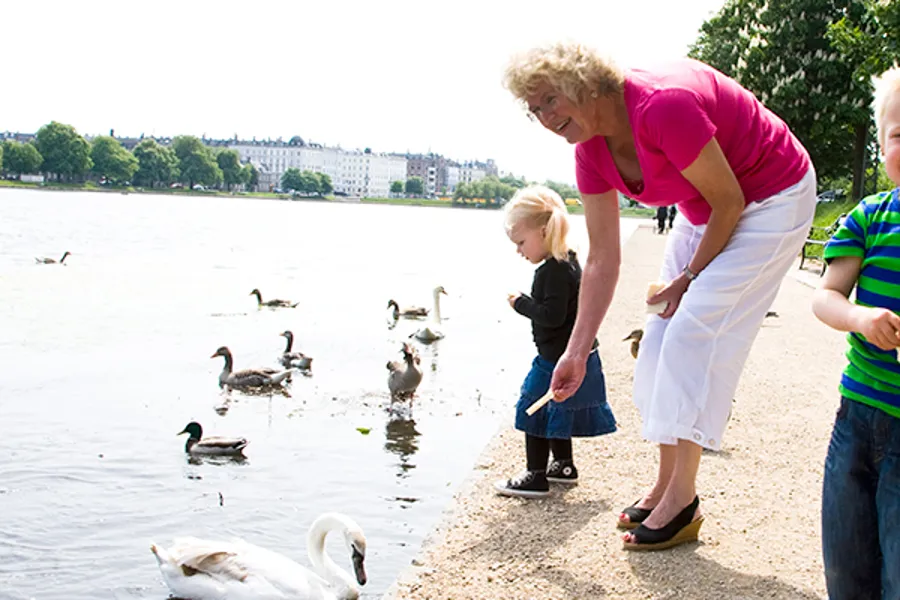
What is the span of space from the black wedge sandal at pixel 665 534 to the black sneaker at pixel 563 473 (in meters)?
1.17

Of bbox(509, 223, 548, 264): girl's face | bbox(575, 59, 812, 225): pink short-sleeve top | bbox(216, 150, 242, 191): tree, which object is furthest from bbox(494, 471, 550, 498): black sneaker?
bbox(216, 150, 242, 191): tree

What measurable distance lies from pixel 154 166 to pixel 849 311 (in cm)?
16737

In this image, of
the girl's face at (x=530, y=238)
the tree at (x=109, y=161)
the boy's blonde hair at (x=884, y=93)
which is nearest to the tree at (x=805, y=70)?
the girl's face at (x=530, y=238)

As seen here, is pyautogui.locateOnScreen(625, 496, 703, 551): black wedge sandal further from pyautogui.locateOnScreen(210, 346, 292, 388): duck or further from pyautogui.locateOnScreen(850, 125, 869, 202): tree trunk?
pyautogui.locateOnScreen(850, 125, 869, 202): tree trunk

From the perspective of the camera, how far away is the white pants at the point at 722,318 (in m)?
4.01

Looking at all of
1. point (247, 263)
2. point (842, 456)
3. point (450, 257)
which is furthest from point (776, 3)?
point (842, 456)

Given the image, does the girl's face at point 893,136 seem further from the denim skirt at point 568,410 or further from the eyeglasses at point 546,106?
the denim skirt at point 568,410

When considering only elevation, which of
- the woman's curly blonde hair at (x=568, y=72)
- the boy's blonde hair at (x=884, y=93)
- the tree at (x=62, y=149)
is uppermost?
the tree at (x=62, y=149)

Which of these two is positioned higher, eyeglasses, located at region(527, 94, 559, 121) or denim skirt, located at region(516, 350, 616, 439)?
eyeglasses, located at region(527, 94, 559, 121)

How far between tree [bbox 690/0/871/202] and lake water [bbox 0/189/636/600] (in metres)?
19.9

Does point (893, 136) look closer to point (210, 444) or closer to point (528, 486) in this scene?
point (528, 486)

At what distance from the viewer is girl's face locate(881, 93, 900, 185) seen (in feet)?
9.17

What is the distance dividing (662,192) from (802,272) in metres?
20.8

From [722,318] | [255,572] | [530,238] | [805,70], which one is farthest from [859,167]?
[255,572]
